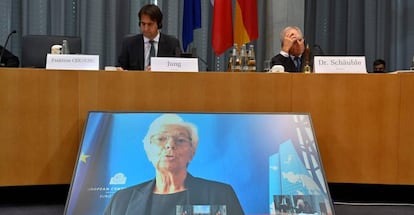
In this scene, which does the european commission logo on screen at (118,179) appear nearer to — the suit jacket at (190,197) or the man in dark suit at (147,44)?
the suit jacket at (190,197)

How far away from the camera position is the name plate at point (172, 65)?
205cm

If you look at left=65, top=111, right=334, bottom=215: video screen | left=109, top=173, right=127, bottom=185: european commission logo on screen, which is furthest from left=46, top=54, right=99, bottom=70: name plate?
left=109, top=173, right=127, bottom=185: european commission logo on screen

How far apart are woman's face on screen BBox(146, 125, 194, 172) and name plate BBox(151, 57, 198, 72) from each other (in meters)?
0.30

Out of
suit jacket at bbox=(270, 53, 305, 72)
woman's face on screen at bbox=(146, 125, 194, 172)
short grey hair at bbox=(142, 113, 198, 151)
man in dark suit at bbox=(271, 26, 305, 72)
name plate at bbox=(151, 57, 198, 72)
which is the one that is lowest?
woman's face on screen at bbox=(146, 125, 194, 172)

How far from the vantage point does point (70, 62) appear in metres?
1.99

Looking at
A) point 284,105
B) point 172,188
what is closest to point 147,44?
point 284,105

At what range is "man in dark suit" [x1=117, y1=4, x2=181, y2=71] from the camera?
3.34m

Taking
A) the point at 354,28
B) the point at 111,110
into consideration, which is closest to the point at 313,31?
the point at 354,28

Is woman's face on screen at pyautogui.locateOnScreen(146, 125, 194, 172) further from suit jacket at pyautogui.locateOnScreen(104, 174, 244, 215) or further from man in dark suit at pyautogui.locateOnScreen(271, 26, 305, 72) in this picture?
man in dark suit at pyautogui.locateOnScreen(271, 26, 305, 72)

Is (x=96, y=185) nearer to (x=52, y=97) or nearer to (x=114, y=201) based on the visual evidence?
(x=114, y=201)

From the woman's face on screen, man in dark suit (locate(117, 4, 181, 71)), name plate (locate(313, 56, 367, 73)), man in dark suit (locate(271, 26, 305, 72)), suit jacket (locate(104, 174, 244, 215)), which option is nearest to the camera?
suit jacket (locate(104, 174, 244, 215))

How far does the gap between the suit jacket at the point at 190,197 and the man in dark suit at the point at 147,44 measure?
1722 mm

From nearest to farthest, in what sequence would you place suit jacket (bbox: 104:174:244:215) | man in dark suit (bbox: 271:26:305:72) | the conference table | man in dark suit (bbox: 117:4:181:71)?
suit jacket (bbox: 104:174:244:215)
the conference table
man in dark suit (bbox: 117:4:181:71)
man in dark suit (bbox: 271:26:305:72)

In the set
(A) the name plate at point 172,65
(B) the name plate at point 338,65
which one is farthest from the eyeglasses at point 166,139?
(B) the name plate at point 338,65
